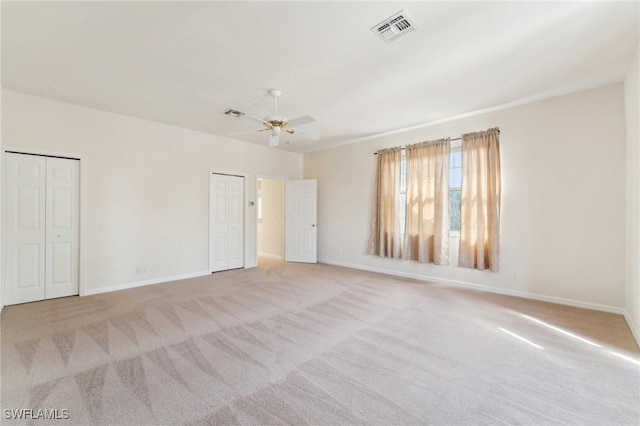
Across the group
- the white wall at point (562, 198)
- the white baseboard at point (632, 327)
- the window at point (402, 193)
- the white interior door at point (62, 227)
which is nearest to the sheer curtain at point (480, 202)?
the white wall at point (562, 198)

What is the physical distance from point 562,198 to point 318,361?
4.03 meters

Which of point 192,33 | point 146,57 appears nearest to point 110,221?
point 146,57

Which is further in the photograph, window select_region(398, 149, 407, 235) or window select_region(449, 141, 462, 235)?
window select_region(398, 149, 407, 235)

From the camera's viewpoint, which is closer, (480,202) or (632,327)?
(632,327)

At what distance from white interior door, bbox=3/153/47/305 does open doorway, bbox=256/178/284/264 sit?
4.31 metres

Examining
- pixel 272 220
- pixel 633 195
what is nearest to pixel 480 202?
pixel 633 195

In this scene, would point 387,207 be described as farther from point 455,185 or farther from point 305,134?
point 305,134

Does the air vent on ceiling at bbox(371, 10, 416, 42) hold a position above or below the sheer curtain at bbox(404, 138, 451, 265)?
above

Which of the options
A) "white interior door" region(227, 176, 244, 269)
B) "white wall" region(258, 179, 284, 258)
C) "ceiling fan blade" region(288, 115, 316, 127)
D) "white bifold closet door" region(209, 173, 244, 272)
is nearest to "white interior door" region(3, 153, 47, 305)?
"white bifold closet door" region(209, 173, 244, 272)

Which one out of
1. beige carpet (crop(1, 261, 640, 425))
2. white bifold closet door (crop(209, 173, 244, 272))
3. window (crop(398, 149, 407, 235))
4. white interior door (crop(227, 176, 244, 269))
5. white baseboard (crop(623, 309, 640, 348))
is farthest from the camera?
white interior door (crop(227, 176, 244, 269))

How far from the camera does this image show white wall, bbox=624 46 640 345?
2.81 metres

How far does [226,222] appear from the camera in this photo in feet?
19.8

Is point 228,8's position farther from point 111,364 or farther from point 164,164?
point 164,164

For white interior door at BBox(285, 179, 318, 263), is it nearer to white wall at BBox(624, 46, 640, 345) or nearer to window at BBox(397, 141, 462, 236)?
window at BBox(397, 141, 462, 236)
